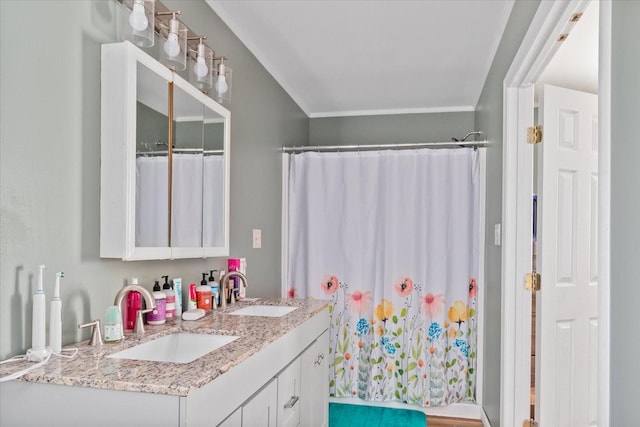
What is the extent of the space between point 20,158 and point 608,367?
61.5 inches

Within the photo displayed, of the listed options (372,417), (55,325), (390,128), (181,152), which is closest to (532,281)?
(372,417)

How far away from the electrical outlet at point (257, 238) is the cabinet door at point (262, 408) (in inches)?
56.6

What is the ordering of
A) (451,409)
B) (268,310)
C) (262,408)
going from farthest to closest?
(451,409), (268,310), (262,408)

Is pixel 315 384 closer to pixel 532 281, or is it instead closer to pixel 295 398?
pixel 295 398

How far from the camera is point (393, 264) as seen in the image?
3492mm

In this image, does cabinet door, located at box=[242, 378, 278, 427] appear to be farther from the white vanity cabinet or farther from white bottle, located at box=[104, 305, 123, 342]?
white bottle, located at box=[104, 305, 123, 342]

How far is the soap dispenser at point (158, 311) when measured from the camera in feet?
6.08

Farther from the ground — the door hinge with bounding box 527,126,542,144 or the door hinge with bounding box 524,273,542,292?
the door hinge with bounding box 527,126,542,144

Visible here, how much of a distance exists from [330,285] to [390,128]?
5.44ft

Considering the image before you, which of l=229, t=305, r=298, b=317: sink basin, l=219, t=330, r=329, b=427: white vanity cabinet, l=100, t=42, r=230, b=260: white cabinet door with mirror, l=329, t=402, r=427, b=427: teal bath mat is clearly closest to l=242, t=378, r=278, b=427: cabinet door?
l=219, t=330, r=329, b=427: white vanity cabinet

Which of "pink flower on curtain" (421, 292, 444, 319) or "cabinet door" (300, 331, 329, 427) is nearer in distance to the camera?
"cabinet door" (300, 331, 329, 427)

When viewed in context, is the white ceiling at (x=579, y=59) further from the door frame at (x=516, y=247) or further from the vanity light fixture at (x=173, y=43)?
the vanity light fixture at (x=173, y=43)

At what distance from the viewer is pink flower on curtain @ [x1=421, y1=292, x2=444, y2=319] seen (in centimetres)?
343

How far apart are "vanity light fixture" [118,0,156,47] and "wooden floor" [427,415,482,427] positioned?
2882 mm
